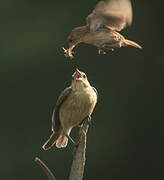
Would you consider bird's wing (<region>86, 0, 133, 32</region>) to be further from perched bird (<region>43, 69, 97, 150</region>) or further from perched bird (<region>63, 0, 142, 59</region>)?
perched bird (<region>43, 69, 97, 150</region>)

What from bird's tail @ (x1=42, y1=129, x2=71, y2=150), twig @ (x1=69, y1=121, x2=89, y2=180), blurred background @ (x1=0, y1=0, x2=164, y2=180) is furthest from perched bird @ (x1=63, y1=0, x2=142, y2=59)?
blurred background @ (x1=0, y1=0, x2=164, y2=180)

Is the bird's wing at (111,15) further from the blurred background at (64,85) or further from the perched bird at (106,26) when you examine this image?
the blurred background at (64,85)

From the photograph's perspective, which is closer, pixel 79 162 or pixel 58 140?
pixel 79 162

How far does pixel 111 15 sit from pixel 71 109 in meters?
0.47

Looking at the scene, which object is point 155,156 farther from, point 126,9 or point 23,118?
point 126,9

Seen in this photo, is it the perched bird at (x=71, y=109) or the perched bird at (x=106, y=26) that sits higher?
the perched bird at (x=106, y=26)

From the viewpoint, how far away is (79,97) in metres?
4.50

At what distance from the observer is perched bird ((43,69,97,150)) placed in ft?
13.6

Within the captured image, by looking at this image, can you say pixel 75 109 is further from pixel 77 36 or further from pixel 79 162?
pixel 79 162

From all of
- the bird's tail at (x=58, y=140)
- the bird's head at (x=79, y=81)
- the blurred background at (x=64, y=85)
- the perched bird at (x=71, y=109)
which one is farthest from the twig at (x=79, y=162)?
the blurred background at (x=64, y=85)

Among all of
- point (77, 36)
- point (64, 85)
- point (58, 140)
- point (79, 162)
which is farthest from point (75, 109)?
point (64, 85)

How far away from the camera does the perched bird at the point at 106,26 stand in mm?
4000

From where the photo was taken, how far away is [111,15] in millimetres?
4086

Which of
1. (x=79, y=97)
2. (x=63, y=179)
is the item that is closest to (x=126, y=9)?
(x=79, y=97)
